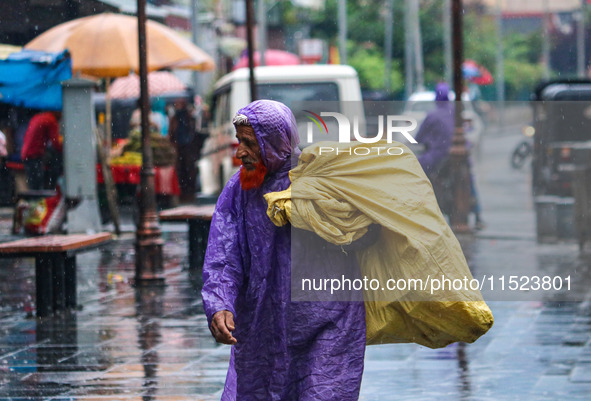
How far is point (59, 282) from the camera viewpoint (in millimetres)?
9531

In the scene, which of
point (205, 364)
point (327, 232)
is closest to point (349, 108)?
point (327, 232)

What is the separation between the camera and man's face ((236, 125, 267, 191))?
4270 millimetres

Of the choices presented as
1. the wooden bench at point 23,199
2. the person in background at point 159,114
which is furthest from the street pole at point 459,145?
the person in background at point 159,114

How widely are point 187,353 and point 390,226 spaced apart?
367 cm

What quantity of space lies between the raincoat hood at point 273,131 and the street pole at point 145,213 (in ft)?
21.6

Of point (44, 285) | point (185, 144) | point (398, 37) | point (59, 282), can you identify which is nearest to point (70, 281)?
point (59, 282)

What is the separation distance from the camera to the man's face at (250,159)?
4.27 m

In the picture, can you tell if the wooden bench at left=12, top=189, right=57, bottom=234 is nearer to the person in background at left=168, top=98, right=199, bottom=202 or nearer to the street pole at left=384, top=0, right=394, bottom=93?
the person in background at left=168, top=98, right=199, bottom=202

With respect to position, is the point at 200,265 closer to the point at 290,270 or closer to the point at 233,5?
the point at 290,270

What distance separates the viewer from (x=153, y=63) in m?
16.2

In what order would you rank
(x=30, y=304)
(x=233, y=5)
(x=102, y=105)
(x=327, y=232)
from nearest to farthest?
(x=327, y=232)
(x=30, y=304)
(x=102, y=105)
(x=233, y=5)

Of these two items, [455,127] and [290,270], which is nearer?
[290,270]

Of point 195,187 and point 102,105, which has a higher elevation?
point 102,105

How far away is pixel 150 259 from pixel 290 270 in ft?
22.3
